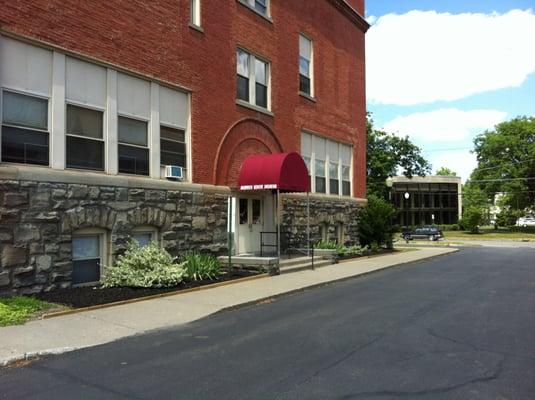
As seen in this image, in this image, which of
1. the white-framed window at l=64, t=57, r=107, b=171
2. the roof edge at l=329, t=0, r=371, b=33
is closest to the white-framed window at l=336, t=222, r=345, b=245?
the roof edge at l=329, t=0, r=371, b=33

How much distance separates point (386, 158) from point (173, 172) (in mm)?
33731

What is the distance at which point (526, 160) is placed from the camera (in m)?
67.6

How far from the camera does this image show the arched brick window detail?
54.2 ft

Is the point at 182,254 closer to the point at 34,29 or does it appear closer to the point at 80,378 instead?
the point at 34,29

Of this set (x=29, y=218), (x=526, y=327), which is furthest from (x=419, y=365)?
(x=29, y=218)

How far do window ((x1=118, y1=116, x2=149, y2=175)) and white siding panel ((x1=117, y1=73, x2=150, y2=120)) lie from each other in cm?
23

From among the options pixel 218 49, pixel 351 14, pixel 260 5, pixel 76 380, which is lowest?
pixel 76 380

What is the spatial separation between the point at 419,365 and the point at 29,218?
26.4 ft

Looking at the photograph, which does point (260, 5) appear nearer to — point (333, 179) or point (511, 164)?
point (333, 179)

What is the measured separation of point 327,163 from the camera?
24266 millimetres

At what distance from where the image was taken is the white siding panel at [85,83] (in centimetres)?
1178

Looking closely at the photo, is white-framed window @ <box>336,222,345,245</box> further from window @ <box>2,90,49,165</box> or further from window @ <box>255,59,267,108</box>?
window @ <box>2,90,49,165</box>

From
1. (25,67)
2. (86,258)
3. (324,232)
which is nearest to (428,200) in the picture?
(324,232)

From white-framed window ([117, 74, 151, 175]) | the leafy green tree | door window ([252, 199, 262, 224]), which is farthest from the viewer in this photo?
the leafy green tree
